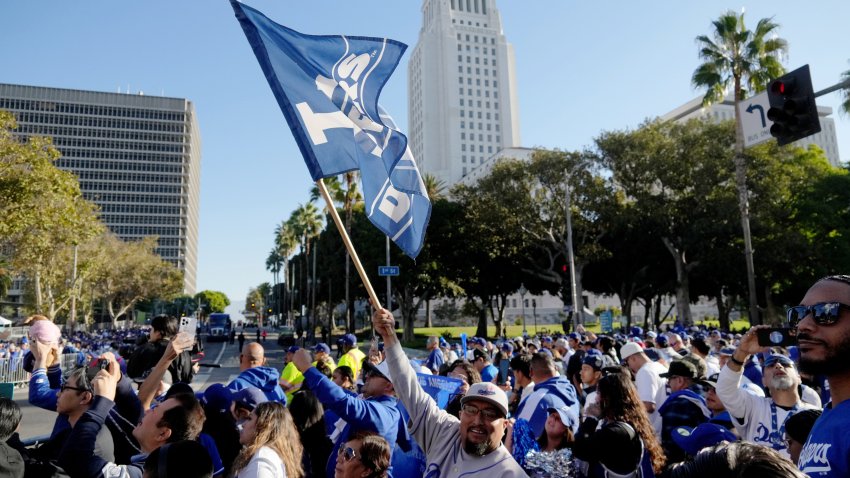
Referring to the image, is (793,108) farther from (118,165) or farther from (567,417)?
(118,165)

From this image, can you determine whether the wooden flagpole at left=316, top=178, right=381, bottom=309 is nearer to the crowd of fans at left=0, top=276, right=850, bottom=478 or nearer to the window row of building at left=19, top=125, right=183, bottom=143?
the crowd of fans at left=0, top=276, right=850, bottom=478

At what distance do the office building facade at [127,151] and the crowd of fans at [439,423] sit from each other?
144259mm

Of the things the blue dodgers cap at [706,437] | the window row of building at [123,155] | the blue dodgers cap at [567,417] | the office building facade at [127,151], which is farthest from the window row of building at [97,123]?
the blue dodgers cap at [706,437]

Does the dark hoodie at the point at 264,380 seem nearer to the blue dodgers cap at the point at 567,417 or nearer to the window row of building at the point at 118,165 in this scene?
the blue dodgers cap at the point at 567,417

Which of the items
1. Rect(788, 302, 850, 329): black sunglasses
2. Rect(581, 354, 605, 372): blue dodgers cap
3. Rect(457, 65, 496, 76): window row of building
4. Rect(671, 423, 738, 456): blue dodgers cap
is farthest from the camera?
Rect(457, 65, 496, 76): window row of building

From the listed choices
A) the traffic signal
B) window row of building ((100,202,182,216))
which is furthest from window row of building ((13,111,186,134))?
the traffic signal

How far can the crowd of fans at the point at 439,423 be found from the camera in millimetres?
2129

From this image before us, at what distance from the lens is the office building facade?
441ft

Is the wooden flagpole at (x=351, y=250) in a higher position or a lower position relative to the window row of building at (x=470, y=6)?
lower

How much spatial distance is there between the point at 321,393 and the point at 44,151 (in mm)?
26836

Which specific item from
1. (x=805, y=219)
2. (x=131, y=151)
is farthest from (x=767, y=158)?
(x=131, y=151)

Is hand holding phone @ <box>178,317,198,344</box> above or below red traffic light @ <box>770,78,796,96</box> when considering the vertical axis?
below

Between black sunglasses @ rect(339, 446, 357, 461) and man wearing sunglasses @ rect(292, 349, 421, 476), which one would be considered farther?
man wearing sunglasses @ rect(292, 349, 421, 476)

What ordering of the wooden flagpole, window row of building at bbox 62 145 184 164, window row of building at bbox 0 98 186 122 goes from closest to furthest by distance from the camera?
the wooden flagpole
window row of building at bbox 0 98 186 122
window row of building at bbox 62 145 184 164
